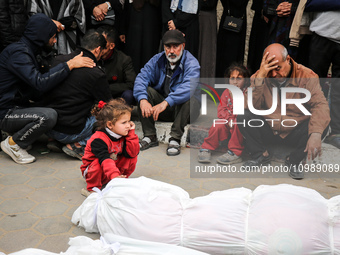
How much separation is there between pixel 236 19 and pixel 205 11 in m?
0.44

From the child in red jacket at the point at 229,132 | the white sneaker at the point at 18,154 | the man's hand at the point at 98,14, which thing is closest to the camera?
the white sneaker at the point at 18,154

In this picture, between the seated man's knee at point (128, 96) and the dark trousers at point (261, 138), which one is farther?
the seated man's knee at point (128, 96)

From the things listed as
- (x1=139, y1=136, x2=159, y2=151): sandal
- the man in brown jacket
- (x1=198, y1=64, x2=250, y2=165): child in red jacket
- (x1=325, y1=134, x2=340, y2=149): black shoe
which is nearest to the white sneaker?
(x1=139, y1=136, x2=159, y2=151): sandal

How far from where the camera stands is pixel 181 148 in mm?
4609

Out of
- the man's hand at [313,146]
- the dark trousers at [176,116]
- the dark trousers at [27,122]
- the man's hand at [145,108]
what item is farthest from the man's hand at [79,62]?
the man's hand at [313,146]

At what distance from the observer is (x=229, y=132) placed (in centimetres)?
434

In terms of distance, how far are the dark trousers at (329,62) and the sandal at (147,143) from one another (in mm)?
1969

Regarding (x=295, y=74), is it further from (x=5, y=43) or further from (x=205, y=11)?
(x=5, y=43)

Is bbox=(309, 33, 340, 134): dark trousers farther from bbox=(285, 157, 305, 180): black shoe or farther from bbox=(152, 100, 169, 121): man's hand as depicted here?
bbox=(152, 100, 169, 121): man's hand

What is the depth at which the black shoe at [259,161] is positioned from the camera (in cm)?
405

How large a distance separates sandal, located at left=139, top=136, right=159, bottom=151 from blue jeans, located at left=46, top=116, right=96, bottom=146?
2.02ft

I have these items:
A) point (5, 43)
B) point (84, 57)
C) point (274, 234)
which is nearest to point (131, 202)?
point (274, 234)

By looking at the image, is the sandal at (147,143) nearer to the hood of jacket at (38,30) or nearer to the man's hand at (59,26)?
the hood of jacket at (38,30)

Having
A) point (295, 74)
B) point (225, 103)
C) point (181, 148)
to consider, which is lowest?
point (181, 148)
